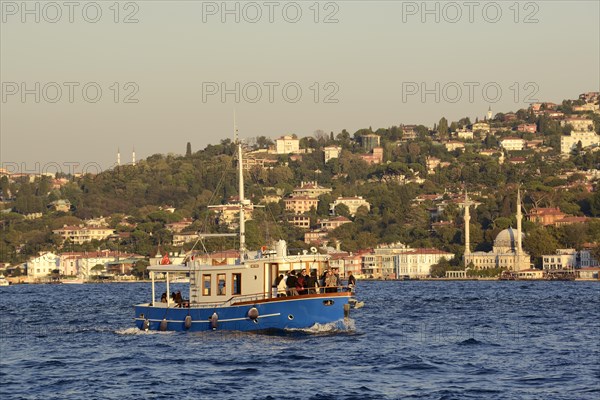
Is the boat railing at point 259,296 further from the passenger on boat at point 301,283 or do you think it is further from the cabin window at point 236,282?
the cabin window at point 236,282

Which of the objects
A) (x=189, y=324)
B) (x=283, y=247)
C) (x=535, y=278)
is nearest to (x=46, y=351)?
(x=189, y=324)

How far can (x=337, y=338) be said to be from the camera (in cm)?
4344

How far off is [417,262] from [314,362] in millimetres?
140999

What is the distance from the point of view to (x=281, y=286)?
4516cm

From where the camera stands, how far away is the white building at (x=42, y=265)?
185 metres

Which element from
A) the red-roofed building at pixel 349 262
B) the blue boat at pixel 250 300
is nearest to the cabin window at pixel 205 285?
the blue boat at pixel 250 300

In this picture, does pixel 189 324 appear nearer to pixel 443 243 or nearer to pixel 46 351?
pixel 46 351

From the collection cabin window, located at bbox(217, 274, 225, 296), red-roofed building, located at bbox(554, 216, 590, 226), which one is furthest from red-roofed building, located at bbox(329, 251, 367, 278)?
cabin window, located at bbox(217, 274, 225, 296)

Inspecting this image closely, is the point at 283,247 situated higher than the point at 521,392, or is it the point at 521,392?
the point at 283,247

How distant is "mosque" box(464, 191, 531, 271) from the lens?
17312cm

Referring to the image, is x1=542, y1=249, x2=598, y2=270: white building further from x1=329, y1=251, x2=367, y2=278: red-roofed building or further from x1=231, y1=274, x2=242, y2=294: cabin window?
x1=231, y1=274, x2=242, y2=294: cabin window

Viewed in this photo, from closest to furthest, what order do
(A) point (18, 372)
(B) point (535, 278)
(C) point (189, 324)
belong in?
(A) point (18, 372) < (C) point (189, 324) < (B) point (535, 278)

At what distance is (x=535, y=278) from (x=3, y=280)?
63.0m

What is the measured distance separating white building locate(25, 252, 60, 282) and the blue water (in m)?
131
